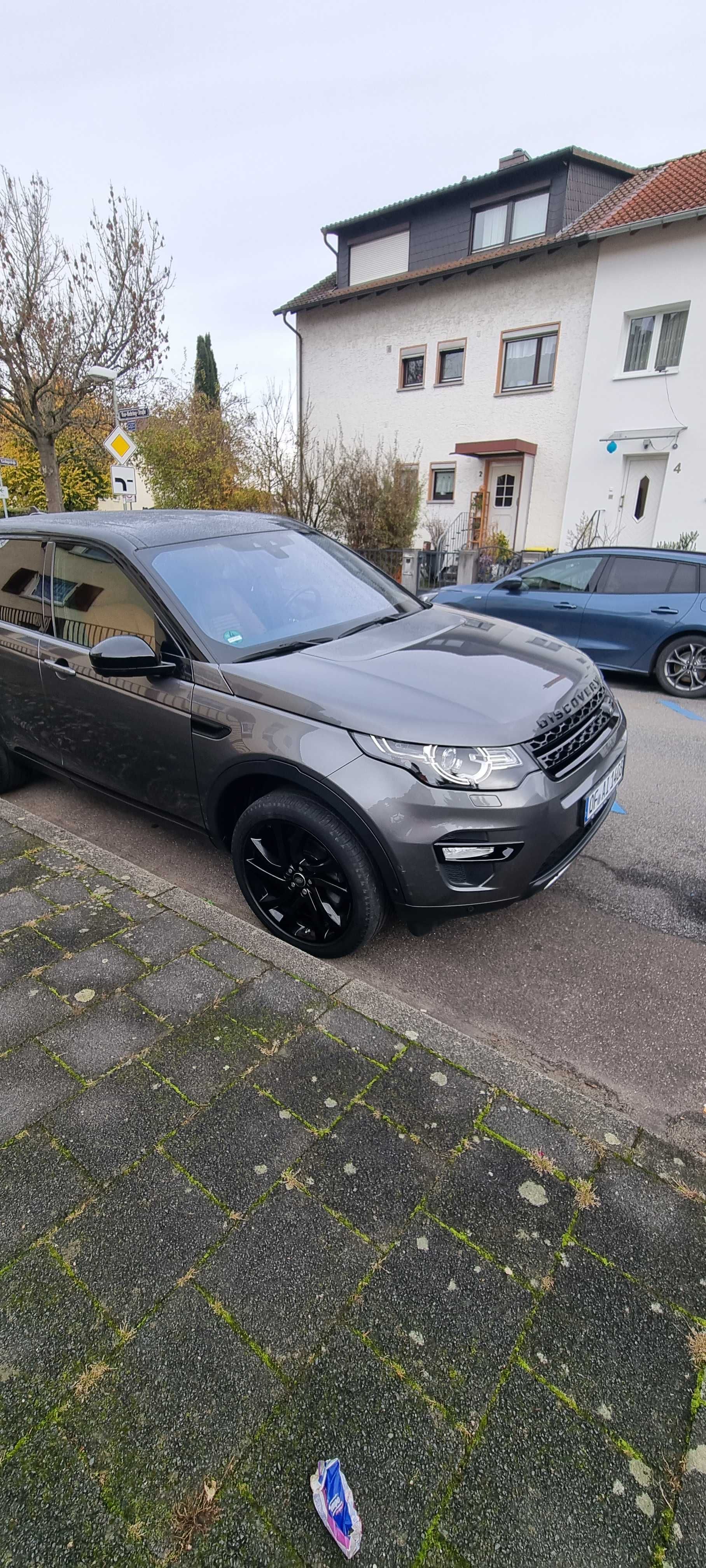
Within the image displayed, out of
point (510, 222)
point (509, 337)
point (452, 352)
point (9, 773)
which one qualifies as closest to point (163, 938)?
point (9, 773)

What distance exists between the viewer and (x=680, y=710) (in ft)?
22.7

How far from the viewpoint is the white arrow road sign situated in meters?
11.5

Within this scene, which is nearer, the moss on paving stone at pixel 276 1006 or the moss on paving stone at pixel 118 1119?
the moss on paving stone at pixel 118 1119

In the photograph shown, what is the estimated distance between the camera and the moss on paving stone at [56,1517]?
3.78ft

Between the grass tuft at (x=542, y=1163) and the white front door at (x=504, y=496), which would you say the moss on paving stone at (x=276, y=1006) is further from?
the white front door at (x=504, y=496)

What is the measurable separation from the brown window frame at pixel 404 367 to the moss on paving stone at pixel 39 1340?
21827mm

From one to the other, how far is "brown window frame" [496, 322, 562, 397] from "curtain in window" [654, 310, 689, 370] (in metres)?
2.36

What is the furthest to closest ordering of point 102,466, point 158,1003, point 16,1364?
point 102,466 → point 158,1003 → point 16,1364

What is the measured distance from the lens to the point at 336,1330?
1.46m

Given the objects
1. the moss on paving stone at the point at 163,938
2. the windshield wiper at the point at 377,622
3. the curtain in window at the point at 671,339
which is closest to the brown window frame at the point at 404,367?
the curtain in window at the point at 671,339

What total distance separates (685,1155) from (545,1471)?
88 centimetres

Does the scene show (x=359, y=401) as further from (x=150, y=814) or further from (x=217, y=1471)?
(x=217, y=1471)

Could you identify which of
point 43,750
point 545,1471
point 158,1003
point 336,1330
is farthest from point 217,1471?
point 43,750

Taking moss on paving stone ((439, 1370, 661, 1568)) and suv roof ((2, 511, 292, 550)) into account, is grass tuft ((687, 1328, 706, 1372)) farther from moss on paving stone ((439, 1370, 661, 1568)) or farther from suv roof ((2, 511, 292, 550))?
suv roof ((2, 511, 292, 550))
